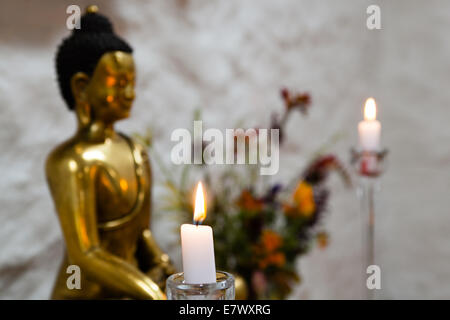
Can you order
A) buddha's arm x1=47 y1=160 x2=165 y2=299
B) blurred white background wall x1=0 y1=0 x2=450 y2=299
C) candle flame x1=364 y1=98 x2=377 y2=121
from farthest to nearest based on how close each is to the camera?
blurred white background wall x1=0 y1=0 x2=450 y2=299 → candle flame x1=364 y1=98 x2=377 y2=121 → buddha's arm x1=47 y1=160 x2=165 y2=299

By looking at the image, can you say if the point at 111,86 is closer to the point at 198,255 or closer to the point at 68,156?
the point at 68,156

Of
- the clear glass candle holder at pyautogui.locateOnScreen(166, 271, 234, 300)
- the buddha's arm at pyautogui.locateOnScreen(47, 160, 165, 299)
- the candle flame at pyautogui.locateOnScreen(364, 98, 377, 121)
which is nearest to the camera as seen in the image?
the clear glass candle holder at pyautogui.locateOnScreen(166, 271, 234, 300)

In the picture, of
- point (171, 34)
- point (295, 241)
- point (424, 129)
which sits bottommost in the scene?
point (295, 241)

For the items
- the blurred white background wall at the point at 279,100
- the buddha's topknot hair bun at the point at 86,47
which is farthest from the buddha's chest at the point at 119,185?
the blurred white background wall at the point at 279,100

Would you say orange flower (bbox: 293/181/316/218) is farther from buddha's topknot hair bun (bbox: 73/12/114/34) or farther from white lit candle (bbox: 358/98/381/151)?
buddha's topknot hair bun (bbox: 73/12/114/34)

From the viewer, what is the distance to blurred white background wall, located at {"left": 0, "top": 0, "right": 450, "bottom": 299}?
0.90 meters

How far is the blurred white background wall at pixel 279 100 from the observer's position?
90 centimetres

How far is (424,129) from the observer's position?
1.64 metres

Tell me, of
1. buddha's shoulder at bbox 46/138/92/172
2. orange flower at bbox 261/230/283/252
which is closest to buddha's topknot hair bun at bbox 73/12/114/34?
buddha's shoulder at bbox 46/138/92/172

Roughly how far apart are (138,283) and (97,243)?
0.29ft

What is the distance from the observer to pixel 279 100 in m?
→ 1.44
